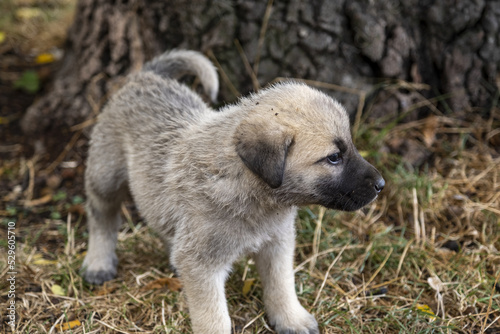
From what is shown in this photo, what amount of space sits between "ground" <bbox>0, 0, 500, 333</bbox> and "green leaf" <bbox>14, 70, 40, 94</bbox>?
50 cm

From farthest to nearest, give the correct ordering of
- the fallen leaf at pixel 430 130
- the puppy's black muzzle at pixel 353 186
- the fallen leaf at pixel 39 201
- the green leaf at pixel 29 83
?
the green leaf at pixel 29 83
the fallen leaf at pixel 430 130
the fallen leaf at pixel 39 201
the puppy's black muzzle at pixel 353 186

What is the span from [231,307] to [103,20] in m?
3.52

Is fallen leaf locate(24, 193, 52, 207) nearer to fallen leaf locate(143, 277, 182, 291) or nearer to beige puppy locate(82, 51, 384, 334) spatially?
beige puppy locate(82, 51, 384, 334)

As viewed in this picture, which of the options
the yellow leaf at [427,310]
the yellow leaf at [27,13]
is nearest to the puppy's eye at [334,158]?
the yellow leaf at [427,310]

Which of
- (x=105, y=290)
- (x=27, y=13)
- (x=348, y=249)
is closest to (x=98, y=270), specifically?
(x=105, y=290)

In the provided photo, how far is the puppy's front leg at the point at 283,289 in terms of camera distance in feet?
12.3

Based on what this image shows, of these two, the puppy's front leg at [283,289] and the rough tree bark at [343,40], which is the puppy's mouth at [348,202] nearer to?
the puppy's front leg at [283,289]

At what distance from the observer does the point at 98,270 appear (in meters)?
4.36

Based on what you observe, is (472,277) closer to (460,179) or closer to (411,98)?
(460,179)

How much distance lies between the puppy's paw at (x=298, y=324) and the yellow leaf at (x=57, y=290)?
1619 mm

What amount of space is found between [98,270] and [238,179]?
170 centimetres

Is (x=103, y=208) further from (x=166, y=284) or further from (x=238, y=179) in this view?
(x=238, y=179)

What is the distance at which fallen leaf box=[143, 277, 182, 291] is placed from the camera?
4152 millimetres

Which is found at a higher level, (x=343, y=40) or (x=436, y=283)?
(x=343, y=40)
